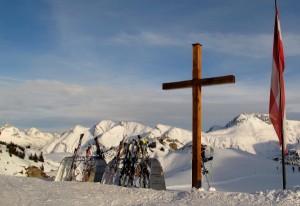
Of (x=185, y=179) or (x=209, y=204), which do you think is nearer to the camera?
(x=209, y=204)

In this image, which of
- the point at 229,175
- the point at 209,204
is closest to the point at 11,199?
the point at 209,204

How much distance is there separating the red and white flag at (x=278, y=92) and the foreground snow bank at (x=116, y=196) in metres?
1.68

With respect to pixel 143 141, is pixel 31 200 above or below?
below

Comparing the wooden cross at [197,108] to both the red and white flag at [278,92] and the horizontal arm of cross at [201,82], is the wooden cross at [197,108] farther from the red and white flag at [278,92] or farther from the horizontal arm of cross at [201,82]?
the red and white flag at [278,92]

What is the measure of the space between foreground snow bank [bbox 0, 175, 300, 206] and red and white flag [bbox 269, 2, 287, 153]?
1.68 metres

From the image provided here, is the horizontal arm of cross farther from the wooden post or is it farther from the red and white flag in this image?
the red and white flag

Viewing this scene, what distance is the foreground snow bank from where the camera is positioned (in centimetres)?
1123

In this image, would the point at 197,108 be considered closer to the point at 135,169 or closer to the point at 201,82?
the point at 201,82

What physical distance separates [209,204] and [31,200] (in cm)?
545

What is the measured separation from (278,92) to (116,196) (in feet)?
18.9

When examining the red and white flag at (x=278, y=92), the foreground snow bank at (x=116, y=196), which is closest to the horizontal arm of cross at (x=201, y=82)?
the red and white flag at (x=278, y=92)

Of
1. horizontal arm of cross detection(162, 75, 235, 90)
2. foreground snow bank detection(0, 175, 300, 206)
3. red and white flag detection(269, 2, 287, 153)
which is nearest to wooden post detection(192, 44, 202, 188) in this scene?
horizontal arm of cross detection(162, 75, 235, 90)

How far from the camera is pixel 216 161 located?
4328 cm

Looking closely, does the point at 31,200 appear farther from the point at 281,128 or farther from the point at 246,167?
the point at 246,167
